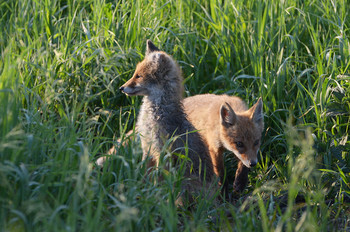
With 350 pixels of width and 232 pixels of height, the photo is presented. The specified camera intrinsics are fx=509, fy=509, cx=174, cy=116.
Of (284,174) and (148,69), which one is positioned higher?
(148,69)

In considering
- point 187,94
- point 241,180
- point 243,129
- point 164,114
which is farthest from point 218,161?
point 187,94

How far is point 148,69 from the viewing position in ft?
16.3

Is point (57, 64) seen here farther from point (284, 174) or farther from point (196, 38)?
point (284, 174)

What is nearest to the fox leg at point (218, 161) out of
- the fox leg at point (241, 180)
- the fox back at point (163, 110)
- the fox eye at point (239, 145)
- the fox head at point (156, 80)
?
the fox leg at point (241, 180)

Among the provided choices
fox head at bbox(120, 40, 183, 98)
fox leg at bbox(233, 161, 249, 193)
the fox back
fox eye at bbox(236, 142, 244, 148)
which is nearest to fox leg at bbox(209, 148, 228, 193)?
fox leg at bbox(233, 161, 249, 193)

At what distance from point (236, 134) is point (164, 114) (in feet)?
2.53

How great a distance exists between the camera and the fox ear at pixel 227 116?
4996mm

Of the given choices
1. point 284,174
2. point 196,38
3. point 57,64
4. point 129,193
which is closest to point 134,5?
point 196,38

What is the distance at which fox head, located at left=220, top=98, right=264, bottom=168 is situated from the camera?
497cm

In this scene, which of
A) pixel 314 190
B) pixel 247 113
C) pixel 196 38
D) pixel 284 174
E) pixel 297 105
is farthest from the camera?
pixel 196 38

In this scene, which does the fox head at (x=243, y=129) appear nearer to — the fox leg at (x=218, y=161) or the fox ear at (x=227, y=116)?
the fox ear at (x=227, y=116)

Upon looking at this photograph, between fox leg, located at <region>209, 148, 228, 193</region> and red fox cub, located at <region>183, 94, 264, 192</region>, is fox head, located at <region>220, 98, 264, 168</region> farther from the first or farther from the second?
fox leg, located at <region>209, 148, 228, 193</region>

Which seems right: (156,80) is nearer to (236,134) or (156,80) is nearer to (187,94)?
(236,134)

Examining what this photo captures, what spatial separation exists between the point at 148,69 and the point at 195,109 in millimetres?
1045
